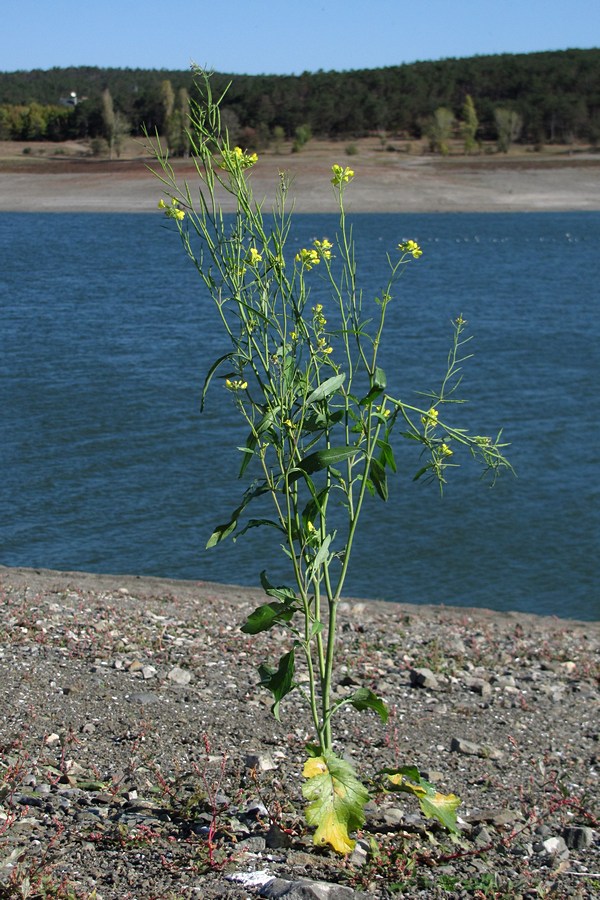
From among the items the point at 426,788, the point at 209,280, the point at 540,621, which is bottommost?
the point at 540,621

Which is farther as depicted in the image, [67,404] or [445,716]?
[67,404]

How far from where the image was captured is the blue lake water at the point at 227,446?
34.9ft

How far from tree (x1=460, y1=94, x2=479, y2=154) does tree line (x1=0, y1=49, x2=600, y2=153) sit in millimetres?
125

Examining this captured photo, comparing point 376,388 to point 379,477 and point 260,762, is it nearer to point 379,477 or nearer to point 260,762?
point 379,477

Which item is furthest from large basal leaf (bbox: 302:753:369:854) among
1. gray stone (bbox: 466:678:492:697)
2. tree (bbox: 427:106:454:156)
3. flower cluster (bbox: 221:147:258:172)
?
tree (bbox: 427:106:454:156)

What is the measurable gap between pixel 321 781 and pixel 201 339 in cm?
1802

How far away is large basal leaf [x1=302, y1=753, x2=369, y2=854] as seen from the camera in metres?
3.68

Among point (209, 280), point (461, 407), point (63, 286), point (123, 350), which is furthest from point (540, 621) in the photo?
point (63, 286)

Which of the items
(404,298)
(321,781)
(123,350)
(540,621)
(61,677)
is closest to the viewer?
(321,781)

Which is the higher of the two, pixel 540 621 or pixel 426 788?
pixel 426 788

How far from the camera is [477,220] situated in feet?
166

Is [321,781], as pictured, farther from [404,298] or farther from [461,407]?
[404,298]

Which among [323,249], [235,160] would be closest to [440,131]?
[323,249]

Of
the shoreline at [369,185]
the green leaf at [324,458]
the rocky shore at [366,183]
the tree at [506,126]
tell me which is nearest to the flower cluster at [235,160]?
the green leaf at [324,458]
